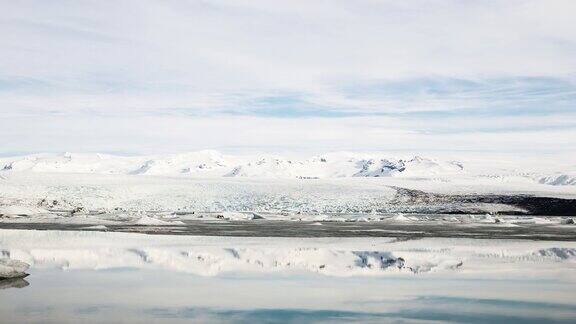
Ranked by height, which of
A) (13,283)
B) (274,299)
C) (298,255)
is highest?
(274,299)

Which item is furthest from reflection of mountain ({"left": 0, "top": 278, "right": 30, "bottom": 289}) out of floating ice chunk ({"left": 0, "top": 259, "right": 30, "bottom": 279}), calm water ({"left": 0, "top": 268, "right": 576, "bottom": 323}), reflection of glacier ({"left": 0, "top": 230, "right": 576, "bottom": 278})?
reflection of glacier ({"left": 0, "top": 230, "right": 576, "bottom": 278})

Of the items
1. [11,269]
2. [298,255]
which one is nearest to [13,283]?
[11,269]

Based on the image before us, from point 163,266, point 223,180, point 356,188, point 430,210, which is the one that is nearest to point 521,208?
point 430,210

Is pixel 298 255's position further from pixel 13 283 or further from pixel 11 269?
pixel 13 283

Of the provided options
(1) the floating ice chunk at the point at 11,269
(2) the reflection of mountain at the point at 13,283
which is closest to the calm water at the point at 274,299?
(2) the reflection of mountain at the point at 13,283

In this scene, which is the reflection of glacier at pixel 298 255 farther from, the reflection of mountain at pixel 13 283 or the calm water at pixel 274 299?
the reflection of mountain at pixel 13 283

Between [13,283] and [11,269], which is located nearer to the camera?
[13,283]

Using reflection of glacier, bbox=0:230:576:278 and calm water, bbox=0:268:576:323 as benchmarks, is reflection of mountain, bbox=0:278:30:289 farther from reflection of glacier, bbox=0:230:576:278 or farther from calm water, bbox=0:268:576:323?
reflection of glacier, bbox=0:230:576:278

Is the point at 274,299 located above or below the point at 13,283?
above
